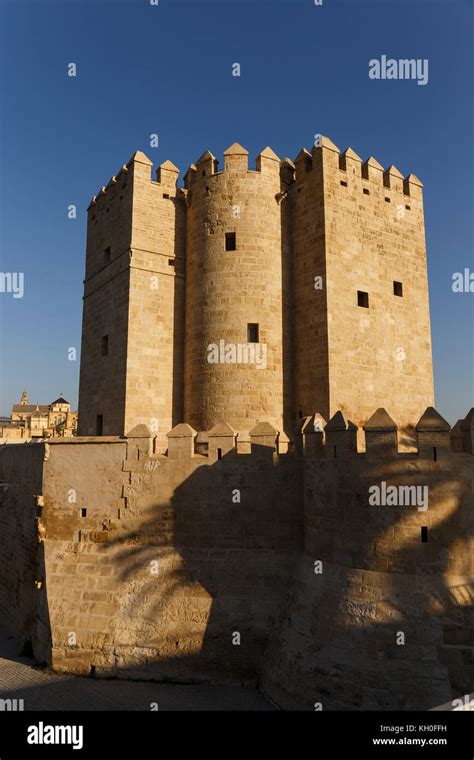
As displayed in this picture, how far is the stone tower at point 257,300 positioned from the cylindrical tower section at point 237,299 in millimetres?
44

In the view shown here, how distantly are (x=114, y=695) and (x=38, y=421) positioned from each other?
6737 centimetres

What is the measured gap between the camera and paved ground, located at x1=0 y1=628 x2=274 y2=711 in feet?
31.5

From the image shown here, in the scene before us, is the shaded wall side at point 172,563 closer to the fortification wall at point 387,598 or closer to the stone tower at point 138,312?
the fortification wall at point 387,598

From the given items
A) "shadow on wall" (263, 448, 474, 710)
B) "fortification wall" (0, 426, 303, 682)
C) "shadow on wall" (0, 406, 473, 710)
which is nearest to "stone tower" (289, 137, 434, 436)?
"fortification wall" (0, 426, 303, 682)

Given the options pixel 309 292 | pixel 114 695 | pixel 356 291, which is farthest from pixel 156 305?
pixel 114 695

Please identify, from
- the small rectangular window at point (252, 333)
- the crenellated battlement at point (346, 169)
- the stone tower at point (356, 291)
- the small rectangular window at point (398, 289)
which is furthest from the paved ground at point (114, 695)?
the crenellated battlement at point (346, 169)

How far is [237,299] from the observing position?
1580 centimetres

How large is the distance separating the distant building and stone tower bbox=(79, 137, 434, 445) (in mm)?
39362

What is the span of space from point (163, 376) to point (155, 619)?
762 cm

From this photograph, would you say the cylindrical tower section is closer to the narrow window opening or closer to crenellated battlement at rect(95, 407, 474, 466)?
the narrow window opening

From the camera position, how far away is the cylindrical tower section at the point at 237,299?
610 inches
